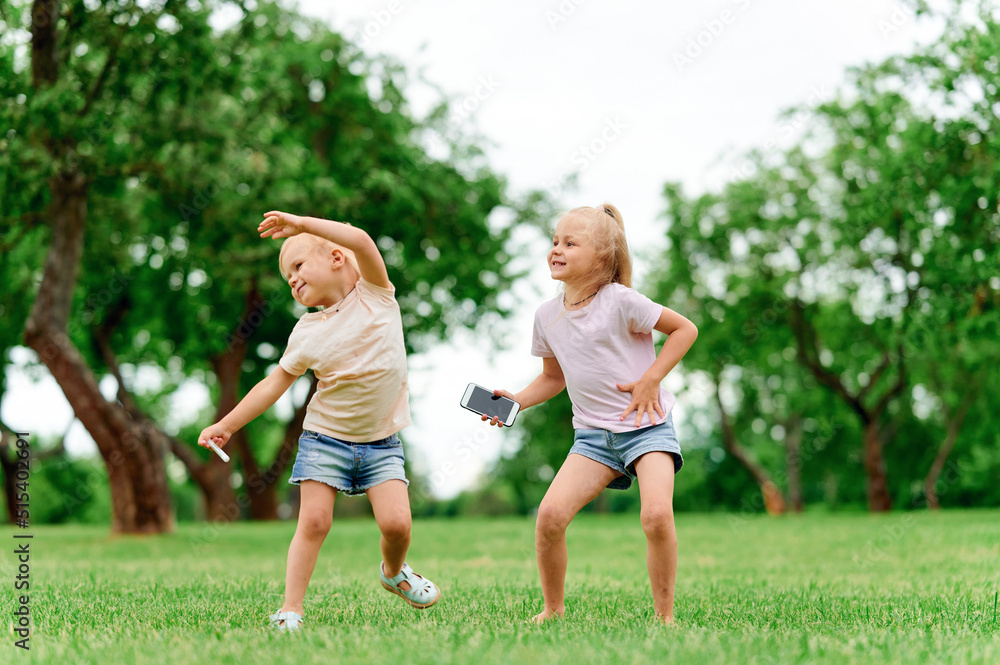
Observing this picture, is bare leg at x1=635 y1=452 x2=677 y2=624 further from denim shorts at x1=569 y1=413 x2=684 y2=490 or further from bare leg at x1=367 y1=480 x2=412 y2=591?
bare leg at x1=367 y1=480 x2=412 y2=591

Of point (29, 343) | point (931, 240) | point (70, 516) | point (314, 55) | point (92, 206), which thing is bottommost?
point (70, 516)

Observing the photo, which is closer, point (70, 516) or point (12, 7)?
point (12, 7)

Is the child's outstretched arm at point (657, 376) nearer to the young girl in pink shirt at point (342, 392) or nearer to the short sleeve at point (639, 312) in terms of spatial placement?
the short sleeve at point (639, 312)

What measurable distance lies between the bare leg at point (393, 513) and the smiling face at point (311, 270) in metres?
1.04

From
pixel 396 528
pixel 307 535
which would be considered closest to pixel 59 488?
pixel 307 535

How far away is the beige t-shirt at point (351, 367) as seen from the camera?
4410 millimetres

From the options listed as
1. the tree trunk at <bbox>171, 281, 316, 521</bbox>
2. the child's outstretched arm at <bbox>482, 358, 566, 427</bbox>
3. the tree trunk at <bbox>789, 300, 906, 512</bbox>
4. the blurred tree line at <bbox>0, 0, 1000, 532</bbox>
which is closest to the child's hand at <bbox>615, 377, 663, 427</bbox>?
the child's outstretched arm at <bbox>482, 358, 566, 427</bbox>

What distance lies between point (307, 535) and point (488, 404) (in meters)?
1.13

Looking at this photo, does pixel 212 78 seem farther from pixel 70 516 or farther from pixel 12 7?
pixel 70 516

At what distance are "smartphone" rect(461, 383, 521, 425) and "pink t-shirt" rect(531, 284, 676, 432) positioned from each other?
1.09 feet

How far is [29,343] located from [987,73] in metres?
15.5

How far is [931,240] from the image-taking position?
52.1ft

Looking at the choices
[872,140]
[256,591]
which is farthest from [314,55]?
[256,591]

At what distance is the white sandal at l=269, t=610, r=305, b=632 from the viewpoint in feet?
13.2
